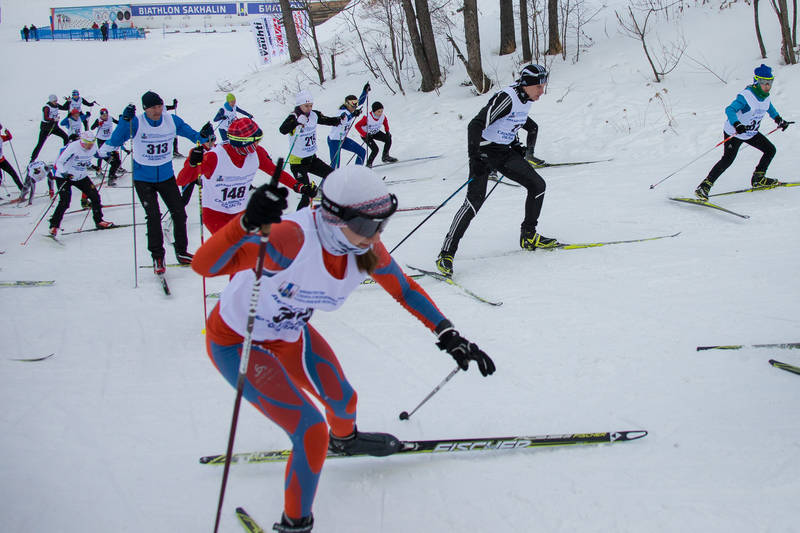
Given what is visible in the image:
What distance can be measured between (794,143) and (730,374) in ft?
21.0

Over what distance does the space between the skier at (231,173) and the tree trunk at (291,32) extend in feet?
51.2

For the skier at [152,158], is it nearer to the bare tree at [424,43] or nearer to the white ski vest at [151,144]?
the white ski vest at [151,144]

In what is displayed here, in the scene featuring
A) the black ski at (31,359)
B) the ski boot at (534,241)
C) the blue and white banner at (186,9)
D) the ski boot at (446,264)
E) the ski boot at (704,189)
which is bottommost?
the black ski at (31,359)

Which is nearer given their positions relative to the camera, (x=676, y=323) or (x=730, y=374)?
(x=730, y=374)

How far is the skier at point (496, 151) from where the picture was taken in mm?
5070

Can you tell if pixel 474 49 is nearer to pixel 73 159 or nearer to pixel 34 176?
pixel 73 159

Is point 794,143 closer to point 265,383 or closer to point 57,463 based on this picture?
point 265,383

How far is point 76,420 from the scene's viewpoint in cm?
340

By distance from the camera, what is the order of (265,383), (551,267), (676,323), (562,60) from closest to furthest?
(265,383)
(676,323)
(551,267)
(562,60)

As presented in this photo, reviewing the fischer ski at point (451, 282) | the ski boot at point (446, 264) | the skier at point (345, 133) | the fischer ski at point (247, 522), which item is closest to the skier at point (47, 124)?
the skier at point (345, 133)

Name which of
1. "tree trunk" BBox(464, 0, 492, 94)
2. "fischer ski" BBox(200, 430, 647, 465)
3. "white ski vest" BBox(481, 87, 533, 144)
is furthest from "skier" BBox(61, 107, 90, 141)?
"fischer ski" BBox(200, 430, 647, 465)

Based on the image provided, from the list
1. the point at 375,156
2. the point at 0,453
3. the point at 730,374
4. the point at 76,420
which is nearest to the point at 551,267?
the point at 730,374

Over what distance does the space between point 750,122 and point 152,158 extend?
7.00m

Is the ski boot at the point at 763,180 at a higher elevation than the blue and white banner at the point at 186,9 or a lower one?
lower
